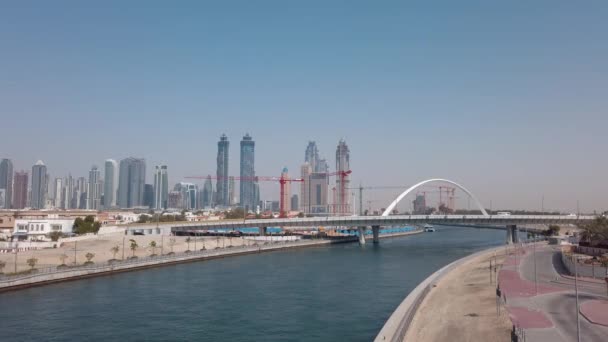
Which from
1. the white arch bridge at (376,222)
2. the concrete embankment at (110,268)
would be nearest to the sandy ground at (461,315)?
the concrete embankment at (110,268)

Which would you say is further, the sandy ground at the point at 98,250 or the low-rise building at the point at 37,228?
the low-rise building at the point at 37,228

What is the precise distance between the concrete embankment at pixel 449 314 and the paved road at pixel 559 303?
6.62 ft

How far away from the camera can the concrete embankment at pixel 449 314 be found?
2467 cm

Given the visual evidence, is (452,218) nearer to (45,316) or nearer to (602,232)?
(602,232)

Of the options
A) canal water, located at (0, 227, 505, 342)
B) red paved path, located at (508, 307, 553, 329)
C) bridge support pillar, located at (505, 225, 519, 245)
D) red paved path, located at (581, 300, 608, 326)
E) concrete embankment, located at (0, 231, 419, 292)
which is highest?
bridge support pillar, located at (505, 225, 519, 245)

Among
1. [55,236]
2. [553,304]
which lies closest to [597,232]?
[553,304]

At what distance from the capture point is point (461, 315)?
96.2 feet

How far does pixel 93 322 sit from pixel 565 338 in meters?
28.0

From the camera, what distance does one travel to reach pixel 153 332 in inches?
1174

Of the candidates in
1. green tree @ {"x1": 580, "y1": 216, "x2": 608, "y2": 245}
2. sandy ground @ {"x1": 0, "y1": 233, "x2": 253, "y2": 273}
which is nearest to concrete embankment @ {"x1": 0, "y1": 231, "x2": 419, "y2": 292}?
sandy ground @ {"x1": 0, "y1": 233, "x2": 253, "y2": 273}

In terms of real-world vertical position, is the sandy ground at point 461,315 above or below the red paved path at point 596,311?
below

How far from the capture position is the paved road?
898 inches

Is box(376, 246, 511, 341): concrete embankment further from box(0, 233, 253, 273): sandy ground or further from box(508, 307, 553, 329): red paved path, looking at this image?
box(0, 233, 253, 273): sandy ground

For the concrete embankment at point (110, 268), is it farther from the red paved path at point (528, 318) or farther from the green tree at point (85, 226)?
the red paved path at point (528, 318)
